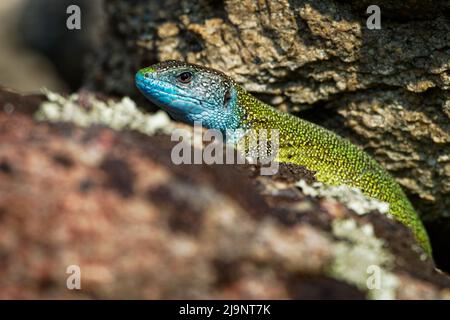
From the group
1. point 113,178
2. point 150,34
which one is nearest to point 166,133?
point 113,178

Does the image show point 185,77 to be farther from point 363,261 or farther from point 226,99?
point 363,261

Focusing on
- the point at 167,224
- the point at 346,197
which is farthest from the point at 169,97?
the point at 167,224

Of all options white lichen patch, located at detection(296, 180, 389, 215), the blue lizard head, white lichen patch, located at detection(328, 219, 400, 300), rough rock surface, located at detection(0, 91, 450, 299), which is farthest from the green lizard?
rough rock surface, located at detection(0, 91, 450, 299)

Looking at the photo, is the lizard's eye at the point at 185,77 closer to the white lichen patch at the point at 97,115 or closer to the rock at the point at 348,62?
the rock at the point at 348,62

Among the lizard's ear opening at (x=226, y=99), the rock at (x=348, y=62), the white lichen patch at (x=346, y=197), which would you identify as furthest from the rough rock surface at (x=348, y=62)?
the white lichen patch at (x=346, y=197)


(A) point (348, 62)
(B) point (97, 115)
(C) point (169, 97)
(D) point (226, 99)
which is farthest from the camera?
(A) point (348, 62)

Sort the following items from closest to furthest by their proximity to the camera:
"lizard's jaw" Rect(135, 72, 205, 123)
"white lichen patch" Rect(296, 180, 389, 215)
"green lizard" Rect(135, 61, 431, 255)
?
"white lichen patch" Rect(296, 180, 389, 215)
"lizard's jaw" Rect(135, 72, 205, 123)
"green lizard" Rect(135, 61, 431, 255)

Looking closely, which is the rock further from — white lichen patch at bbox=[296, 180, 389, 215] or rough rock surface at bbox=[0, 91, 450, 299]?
rough rock surface at bbox=[0, 91, 450, 299]
